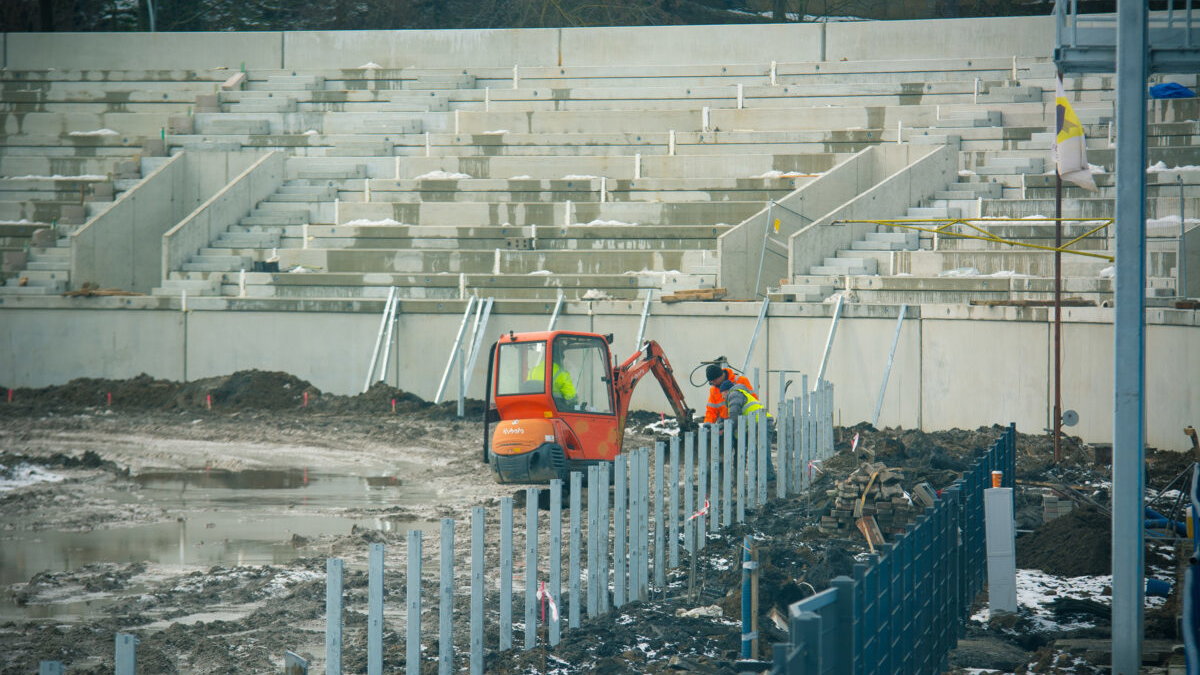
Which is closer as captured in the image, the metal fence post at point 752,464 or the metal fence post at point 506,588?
the metal fence post at point 506,588

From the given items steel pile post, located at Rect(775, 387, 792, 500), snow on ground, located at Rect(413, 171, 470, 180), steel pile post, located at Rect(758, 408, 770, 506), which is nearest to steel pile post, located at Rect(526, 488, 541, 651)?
steel pile post, located at Rect(758, 408, 770, 506)

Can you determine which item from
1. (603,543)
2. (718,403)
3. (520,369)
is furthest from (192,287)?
(603,543)

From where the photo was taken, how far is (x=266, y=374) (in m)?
26.0

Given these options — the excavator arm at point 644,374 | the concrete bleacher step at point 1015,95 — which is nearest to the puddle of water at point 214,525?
the excavator arm at point 644,374

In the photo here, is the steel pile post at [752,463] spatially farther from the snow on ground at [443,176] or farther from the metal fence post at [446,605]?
the snow on ground at [443,176]

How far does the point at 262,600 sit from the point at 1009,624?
229 inches

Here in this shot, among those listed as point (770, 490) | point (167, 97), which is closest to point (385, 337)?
point (770, 490)

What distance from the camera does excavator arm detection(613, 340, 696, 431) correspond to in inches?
692

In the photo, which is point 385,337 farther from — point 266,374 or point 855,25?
point 855,25

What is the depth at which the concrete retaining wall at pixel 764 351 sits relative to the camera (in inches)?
784

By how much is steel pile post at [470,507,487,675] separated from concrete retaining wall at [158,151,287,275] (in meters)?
21.8

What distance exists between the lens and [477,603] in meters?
8.79

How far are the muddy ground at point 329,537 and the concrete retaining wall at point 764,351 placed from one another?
0.83 metres

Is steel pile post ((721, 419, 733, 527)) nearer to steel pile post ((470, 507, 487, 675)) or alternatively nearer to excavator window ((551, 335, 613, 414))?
excavator window ((551, 335, 613, 414))
